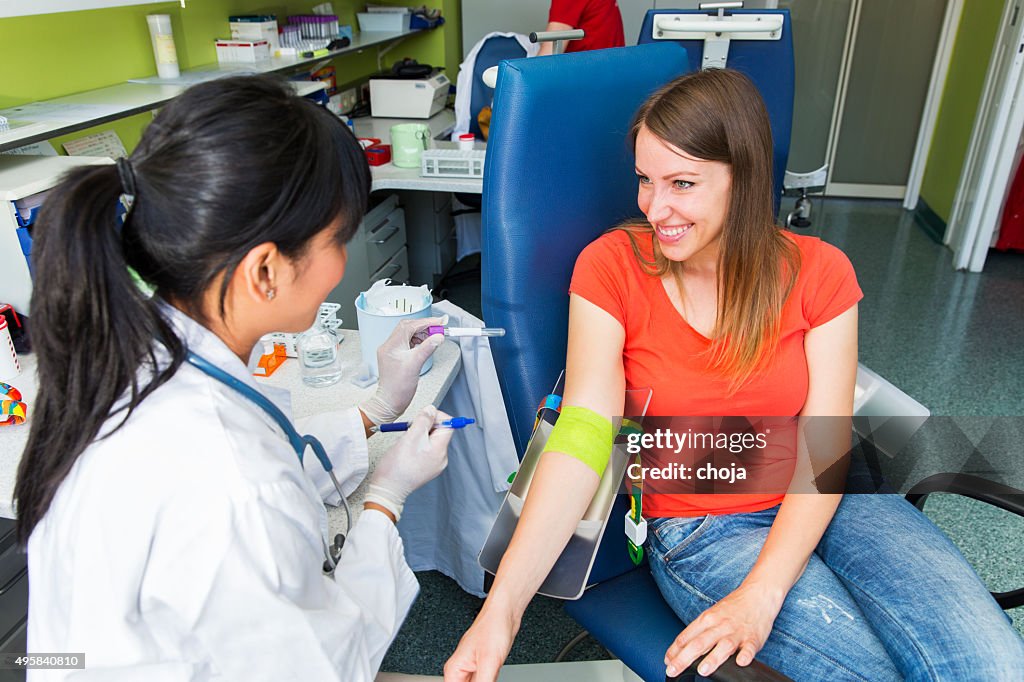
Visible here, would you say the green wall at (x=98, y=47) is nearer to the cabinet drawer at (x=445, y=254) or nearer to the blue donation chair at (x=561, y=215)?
the blue donation chair at (x=561, y=215)

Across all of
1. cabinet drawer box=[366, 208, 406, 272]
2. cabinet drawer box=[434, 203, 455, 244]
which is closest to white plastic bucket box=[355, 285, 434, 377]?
cabinet drawer box=[366, 208, 406, 272]

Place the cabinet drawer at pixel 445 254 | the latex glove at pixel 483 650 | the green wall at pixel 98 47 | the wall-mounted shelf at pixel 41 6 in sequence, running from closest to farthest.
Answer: the latex glove at pixel 483 650
the wall-mounted shelf at pixel 41 6
the green wall at pixel 98 47
the cabinet drawer at pixel 445 254

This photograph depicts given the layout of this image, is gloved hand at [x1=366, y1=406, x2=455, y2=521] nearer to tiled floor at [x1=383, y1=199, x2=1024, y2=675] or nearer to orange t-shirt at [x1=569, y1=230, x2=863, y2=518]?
orange t-shirt at [x1=569, y1=230, x2=863, y2=518]

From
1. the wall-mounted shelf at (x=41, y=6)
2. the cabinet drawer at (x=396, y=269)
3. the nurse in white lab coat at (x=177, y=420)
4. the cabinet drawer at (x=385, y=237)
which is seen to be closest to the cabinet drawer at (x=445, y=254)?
the cabinet drawer at (x=396, y=269)

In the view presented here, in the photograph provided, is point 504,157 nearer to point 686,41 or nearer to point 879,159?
point 686,41

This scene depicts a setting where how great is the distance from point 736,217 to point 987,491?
57 cm

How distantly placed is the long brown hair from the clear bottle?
0.59 meters

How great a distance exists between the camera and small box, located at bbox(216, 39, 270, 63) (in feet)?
7.95

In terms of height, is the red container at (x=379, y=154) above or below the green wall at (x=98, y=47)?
below

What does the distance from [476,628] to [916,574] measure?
637mm

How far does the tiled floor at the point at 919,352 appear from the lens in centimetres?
169

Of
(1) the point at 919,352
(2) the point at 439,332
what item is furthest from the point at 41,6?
(1) the point at 919,352

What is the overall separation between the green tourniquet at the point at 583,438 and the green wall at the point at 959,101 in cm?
380

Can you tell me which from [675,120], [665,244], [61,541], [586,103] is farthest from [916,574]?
[61,541]
